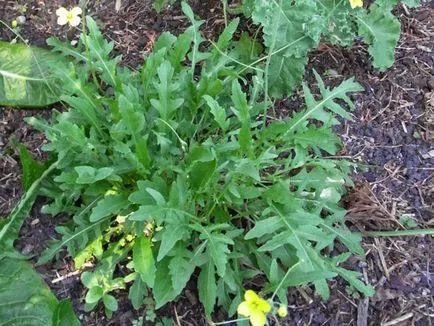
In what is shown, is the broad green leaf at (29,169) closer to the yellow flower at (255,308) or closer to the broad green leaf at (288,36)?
the broad green leaf at (288,36)

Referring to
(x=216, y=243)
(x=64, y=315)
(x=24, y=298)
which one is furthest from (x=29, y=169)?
(x=216, y=243)

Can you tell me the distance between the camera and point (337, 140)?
2.64m

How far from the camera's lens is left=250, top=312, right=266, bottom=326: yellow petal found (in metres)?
1.78

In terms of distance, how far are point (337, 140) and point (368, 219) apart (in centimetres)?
35

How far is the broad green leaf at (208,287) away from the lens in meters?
2.27

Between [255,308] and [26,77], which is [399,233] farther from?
[26,77]

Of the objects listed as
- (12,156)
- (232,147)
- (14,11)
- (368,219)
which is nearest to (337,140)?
(368,219)

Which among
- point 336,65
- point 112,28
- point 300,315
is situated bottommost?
point 300,315

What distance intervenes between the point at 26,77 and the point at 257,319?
174 centimetres

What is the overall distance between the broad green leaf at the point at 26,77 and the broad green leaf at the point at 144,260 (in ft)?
2.94

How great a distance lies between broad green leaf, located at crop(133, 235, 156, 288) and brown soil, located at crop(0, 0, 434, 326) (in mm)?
245

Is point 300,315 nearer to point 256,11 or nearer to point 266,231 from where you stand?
point 266,231

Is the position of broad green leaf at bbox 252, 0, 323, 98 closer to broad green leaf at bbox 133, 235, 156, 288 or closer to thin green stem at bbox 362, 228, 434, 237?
thin green stem at bbox 362, 228, 434, 237

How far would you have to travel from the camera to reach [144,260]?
7.49 ft
